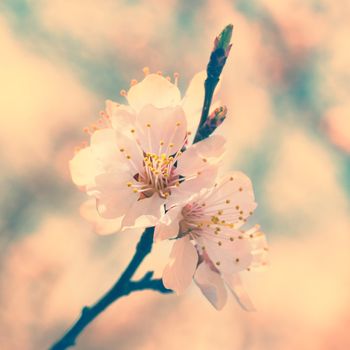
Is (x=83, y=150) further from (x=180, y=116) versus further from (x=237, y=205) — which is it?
(x=237, y=205)

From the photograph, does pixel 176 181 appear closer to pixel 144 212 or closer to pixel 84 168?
pixel 144 212

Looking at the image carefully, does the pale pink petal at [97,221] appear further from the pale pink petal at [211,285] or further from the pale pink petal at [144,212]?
the pale pink petal at [211,285]

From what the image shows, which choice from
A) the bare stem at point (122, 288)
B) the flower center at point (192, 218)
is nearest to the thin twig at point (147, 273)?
the bare stem at point (122, 288)

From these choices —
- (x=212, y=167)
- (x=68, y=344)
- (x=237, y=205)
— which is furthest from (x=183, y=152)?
(x=68, y=344)

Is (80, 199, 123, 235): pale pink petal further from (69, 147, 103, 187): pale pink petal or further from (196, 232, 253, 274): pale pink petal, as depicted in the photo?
(196, 232, 253, 274): pale pink petal

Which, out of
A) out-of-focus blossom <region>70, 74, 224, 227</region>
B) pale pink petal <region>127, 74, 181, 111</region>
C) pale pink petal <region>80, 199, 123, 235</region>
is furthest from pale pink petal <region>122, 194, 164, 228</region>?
pale pink petal <region>127, 74, 181, 111</region>

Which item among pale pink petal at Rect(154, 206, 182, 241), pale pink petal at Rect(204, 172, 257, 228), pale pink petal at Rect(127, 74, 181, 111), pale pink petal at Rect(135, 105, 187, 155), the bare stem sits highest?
pale pink petal at Rect(127, 74, 181, 111)
